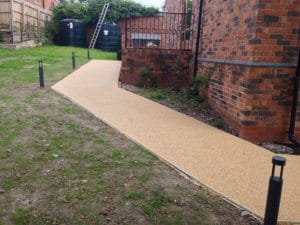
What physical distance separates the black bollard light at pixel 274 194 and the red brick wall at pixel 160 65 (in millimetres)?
6407

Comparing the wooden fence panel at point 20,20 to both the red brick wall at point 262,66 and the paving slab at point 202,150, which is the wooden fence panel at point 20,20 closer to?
the paving slab at point 202,150

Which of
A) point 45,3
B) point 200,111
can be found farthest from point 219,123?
point 45,3

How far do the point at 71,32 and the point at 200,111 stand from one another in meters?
17.5

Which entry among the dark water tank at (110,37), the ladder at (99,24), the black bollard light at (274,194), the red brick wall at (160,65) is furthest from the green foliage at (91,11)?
the black bollard light at (274,194)

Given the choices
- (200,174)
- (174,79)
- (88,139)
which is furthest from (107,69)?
(200,174)

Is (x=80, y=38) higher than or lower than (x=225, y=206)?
higher

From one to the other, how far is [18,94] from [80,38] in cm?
1638

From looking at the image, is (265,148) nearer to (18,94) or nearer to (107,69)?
(18,94)

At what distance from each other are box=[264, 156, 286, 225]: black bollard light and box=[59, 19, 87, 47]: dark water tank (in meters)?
21.1

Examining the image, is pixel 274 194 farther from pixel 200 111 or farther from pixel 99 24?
pixel 99 24

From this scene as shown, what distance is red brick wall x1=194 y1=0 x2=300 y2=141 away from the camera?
443 centimetres

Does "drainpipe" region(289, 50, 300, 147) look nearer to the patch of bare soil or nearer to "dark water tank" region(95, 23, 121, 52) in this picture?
the patch of bare soil

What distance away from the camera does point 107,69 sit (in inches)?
487

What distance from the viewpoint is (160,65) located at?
8.59m
